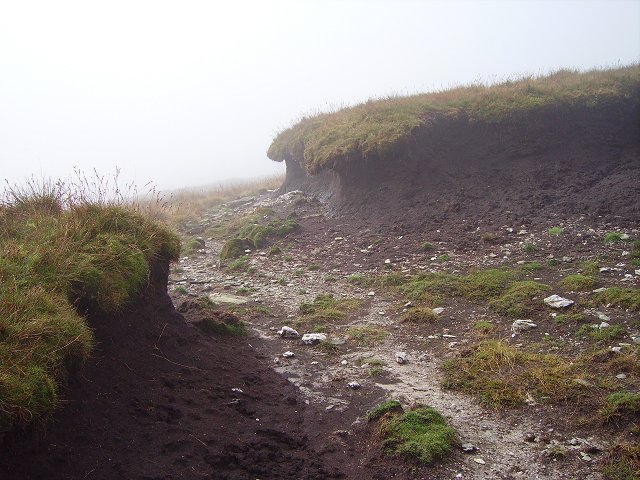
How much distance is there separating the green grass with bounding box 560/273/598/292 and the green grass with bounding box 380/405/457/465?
528 centimetres

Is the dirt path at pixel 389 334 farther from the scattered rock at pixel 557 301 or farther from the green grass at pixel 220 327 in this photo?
the scattered rock at pixel 557 301

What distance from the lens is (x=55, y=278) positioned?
6.61 meters

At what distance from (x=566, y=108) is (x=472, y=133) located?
3.28 meters

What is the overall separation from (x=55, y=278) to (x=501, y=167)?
50.4ft

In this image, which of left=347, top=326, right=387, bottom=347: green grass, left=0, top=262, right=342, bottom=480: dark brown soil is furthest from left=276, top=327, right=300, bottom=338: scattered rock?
left=0, top=262, right=342, bottom=480: dark brown soil

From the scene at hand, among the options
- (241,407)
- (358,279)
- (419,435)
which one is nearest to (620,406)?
(419,435)

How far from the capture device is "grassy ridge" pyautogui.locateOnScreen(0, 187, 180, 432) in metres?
5.01

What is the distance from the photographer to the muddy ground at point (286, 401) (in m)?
5.50

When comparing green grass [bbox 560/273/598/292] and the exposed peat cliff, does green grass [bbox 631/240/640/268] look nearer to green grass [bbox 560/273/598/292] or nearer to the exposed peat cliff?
green grass [bbox 560/273/598/292]

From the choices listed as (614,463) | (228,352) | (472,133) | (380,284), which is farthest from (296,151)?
(614,463)

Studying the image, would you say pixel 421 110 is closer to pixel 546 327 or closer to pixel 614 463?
pixel 546 327

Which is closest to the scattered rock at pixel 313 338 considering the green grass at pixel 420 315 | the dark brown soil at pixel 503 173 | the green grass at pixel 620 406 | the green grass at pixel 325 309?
the green grass at pixel 325 309

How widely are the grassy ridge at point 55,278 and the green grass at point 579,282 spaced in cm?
785

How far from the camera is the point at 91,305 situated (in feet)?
22.8
